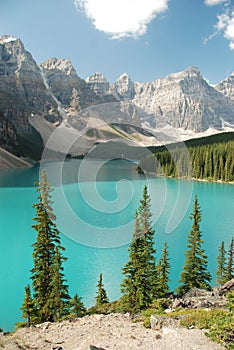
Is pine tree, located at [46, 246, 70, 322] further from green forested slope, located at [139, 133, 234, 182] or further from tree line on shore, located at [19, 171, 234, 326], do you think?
green forested slope, located at [139, 133, 234, 182]

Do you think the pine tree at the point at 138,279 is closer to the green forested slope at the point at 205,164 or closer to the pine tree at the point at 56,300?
the pine tree at the point at 56,300

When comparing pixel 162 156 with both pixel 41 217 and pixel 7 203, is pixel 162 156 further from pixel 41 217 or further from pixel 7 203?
pixel 41 217

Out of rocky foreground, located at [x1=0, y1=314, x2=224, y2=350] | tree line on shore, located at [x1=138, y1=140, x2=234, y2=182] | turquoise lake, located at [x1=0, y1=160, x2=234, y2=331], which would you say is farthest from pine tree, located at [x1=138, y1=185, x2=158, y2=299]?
tree line on shore, located at [x1=138, y1=140, x2=234, y2=182]

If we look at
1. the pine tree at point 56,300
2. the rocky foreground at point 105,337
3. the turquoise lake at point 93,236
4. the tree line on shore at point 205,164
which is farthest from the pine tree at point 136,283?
the tree line on shore at point 205,164

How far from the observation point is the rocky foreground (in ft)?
23.3

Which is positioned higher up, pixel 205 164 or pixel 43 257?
pixel 205 164

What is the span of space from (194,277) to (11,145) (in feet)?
442

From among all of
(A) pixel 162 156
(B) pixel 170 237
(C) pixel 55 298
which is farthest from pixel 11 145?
(C) pixel 55 298

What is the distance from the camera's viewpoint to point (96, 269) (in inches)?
833

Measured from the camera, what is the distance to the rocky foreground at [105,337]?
23.3 feet

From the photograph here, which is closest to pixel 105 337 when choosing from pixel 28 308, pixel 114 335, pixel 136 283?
pixel 114 335

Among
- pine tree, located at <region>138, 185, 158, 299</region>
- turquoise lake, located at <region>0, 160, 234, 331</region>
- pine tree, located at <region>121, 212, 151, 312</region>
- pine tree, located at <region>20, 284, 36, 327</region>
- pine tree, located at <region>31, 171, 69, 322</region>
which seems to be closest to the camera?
pine tree, located at <region>20, 284, 36, 327</region>

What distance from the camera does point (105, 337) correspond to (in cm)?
820

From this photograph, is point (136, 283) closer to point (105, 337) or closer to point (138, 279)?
point (138, 279)
